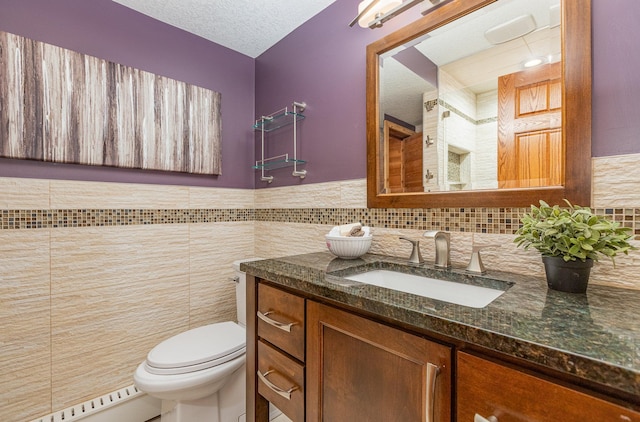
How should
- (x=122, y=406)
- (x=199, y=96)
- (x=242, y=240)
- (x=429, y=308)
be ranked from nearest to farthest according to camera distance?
(x=429, y=308) → (x=122, y=406) → (x=199, y=96) → (x=242, y=240)

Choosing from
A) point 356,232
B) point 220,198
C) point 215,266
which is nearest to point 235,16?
point 220,198

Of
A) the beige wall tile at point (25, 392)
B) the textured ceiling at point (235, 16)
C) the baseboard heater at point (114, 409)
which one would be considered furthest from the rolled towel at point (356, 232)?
the beige wall tile at point (25, 392)

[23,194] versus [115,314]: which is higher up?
[23,194]

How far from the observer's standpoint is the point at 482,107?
3.48 feet

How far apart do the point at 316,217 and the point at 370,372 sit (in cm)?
103

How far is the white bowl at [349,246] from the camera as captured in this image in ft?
3.98

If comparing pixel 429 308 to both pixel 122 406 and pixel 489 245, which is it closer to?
pixel 489 245

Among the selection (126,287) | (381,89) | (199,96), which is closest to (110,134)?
(199,96)

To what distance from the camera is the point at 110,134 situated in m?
1.56

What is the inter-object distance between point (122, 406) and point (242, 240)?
3.66 feet

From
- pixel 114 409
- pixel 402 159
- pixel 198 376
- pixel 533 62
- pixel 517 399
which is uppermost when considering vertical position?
pixel 533 62

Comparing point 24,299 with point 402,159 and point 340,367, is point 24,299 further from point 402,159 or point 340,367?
point 402,159

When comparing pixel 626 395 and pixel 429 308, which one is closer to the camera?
pixel 626 395

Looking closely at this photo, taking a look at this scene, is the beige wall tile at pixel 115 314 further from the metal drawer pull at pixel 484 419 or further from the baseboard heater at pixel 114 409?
the metal drawer pull at pixel 484 419
